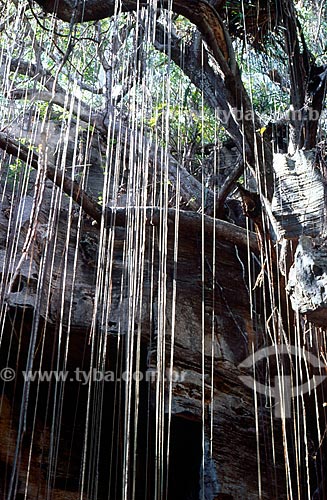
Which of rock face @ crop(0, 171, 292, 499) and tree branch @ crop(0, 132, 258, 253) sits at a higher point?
tree branch @ crop(0, 132, 258, 253)

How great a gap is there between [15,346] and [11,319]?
12.4 inches

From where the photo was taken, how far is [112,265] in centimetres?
→ 397

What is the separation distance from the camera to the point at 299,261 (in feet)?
7.36

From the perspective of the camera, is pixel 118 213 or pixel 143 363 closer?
pixel 118 213

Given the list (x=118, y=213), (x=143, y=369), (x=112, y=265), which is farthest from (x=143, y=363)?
(x=118, y=213)

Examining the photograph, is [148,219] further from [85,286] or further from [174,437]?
[174,437]

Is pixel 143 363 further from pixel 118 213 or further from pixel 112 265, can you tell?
pixel 118 213

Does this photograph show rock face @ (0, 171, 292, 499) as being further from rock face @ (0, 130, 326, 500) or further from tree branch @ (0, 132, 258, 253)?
tree branch @ (0, 132, 258, 253)

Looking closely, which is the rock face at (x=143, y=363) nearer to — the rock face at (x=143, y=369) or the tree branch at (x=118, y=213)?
the rock face at (x=143, y=369)

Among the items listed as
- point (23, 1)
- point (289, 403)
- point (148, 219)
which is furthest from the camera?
point (289, 403)

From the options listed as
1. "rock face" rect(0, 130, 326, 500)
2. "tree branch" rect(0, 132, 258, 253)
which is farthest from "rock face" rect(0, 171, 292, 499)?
"tree branch" rect(0, 132, 258, 253)

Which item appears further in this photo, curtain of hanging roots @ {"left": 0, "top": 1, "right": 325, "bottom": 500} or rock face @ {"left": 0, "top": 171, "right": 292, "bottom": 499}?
rock face @ {"left": 0, "top": 171, "right": 292, "bottom": 499}

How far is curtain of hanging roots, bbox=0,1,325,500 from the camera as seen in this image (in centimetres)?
271

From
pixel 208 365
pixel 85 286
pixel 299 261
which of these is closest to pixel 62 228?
pixel 85 286
